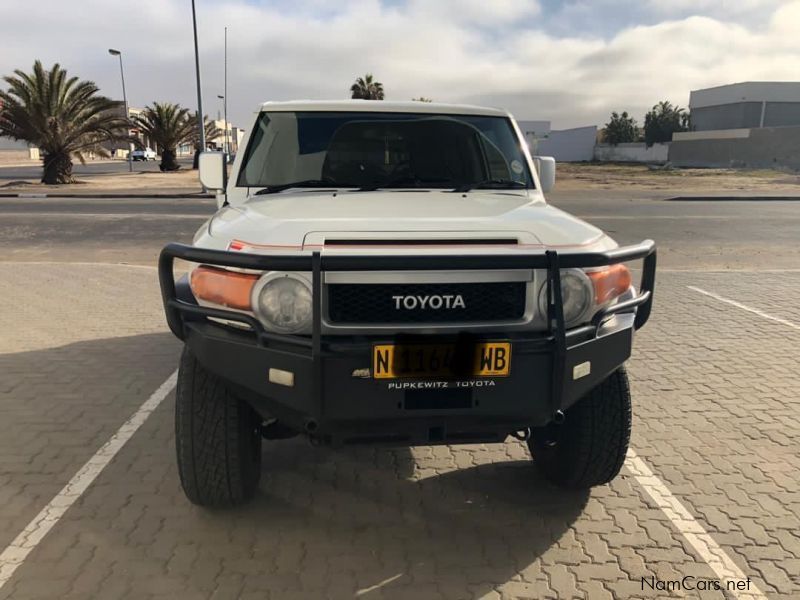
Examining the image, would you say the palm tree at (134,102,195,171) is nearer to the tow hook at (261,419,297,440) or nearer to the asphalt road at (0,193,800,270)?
the asphalt road at (0,193,800,270)

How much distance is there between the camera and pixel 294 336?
2.37 m

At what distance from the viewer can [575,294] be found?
99.0 inches

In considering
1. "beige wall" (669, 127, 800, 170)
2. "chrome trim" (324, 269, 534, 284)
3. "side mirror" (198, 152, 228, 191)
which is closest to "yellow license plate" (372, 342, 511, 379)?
"chrome trim" (324, 269, 534, 284)

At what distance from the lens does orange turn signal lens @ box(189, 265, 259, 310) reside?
2434 millimetres

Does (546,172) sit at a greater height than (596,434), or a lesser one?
greater

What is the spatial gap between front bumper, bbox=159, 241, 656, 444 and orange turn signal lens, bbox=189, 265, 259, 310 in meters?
0.06

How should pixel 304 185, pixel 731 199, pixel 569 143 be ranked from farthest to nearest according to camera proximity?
pixel 569 143
pixel 731 199
pixel 304 185

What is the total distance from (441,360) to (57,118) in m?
28.4

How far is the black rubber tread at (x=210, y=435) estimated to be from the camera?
2.70 m

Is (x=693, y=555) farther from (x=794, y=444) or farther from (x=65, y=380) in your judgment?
(x=65, y=380)

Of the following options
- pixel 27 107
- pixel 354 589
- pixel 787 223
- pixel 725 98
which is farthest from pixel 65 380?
pixel 725 98

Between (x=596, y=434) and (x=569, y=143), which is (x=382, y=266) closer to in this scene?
(x=596, y=434)

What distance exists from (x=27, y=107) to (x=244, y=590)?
28069 mm

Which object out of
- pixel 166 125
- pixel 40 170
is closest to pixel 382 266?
pixel 166 125
